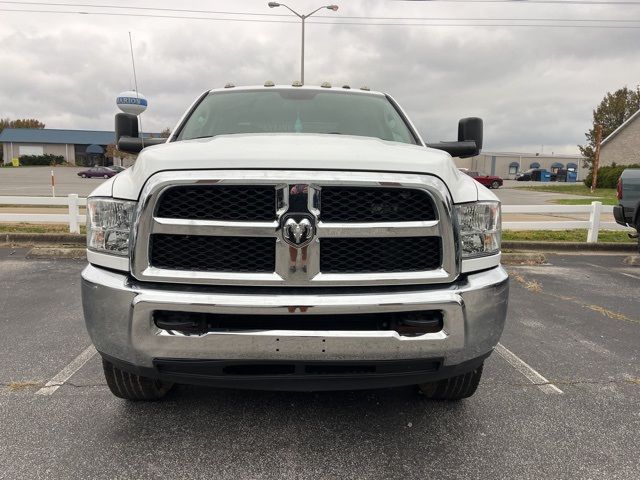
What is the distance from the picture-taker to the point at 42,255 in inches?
289

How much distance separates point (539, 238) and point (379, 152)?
28.5 feet

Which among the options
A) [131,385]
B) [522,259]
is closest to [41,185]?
[522,259]

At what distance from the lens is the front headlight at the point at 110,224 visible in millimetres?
2184

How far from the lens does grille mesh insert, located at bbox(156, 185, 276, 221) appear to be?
2.08m

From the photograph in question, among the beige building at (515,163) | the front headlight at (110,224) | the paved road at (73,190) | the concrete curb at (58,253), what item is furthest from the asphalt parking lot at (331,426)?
the beige building at (515,163)

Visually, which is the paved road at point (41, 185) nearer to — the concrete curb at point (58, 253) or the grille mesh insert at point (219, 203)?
the concrete curb at point (58, 253)

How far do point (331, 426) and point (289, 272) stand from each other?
104 cm

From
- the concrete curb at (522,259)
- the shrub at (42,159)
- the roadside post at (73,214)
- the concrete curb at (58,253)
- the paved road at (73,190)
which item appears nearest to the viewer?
the concrete curb at (58,253)

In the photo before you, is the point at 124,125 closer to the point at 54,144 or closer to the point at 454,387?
the point at 454,387

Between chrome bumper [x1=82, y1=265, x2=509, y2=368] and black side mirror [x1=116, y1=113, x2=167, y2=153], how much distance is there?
167 cm

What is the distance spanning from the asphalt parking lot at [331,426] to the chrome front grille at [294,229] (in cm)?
91

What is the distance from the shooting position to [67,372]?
3240 mm

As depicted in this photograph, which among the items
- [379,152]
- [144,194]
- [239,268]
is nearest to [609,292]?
[379,152]

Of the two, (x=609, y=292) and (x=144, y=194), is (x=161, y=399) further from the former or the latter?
(x=609, y=292)
